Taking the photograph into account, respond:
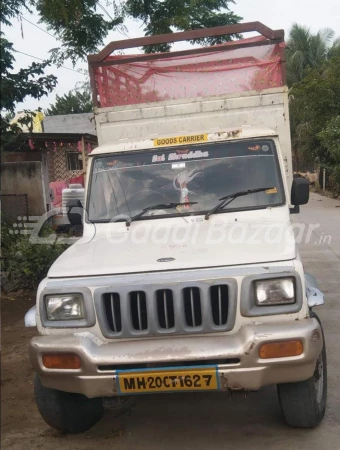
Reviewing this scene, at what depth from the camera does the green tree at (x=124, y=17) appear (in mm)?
9430

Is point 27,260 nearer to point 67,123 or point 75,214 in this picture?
point 75,214

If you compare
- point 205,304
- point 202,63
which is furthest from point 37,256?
point 205,304

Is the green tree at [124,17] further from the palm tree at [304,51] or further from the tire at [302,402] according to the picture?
the palm tree at [304,51]

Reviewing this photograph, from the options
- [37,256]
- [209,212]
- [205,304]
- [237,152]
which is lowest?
[37,256]

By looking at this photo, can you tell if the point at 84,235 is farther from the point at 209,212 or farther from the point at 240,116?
the point at 240,116

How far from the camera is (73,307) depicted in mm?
3371

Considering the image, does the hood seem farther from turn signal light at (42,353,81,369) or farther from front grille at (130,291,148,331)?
turn signal light at (42,353,81,369)

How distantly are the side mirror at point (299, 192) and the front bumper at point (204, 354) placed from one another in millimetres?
1611

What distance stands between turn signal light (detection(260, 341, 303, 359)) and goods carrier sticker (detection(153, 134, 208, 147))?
7.20 feet

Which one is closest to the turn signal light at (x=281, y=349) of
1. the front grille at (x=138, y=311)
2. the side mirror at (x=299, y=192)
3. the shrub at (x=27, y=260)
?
the front grille at (x=138, y=311)

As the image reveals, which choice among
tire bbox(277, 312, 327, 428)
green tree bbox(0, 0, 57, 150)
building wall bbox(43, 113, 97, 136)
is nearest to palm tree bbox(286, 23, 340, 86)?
building wall bbox(43, 113, 97, 136)

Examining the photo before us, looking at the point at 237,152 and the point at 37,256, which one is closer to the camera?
the point at 237,152

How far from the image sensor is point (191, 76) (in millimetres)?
6672

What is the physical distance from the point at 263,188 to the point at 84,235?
1579 mm
